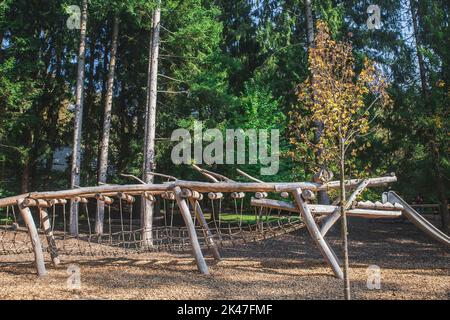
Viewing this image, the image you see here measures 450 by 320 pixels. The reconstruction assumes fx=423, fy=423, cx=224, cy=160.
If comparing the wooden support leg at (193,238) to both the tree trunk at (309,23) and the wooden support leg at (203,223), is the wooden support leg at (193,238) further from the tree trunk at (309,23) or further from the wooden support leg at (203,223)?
the tree trunk at (309,23)

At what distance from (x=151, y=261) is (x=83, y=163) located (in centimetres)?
971

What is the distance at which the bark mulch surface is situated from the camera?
618cm

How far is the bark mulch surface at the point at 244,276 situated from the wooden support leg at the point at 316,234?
8.8 inches

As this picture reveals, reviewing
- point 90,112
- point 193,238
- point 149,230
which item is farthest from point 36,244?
point 90,112

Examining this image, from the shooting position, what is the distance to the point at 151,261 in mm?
9250

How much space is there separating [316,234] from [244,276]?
1.49 meters

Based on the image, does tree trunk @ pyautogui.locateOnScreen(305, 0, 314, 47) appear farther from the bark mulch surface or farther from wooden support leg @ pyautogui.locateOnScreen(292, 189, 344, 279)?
wooden support leg @ pyautogui.locateOnScreen(292, 189, 344, 279)

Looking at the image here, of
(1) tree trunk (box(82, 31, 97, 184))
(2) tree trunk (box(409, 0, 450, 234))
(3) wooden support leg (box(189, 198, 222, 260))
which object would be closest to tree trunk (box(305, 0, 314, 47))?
(2) tree trunk (box(409, 0, 450, 234))

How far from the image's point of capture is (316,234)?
7.40m

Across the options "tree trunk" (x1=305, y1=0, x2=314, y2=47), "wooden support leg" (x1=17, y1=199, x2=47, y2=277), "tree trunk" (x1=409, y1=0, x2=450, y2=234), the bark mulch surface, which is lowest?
the bark mulch surface

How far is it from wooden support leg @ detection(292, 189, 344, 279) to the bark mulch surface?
0.73ft

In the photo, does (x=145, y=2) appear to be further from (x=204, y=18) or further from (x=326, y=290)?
(x=326, y=290)

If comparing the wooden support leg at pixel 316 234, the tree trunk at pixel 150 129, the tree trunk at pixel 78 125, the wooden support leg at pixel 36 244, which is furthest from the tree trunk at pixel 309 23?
the wooden support leg at pixel 36 244

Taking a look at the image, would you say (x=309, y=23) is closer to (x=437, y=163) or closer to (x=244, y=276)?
(x=437, y=163)
